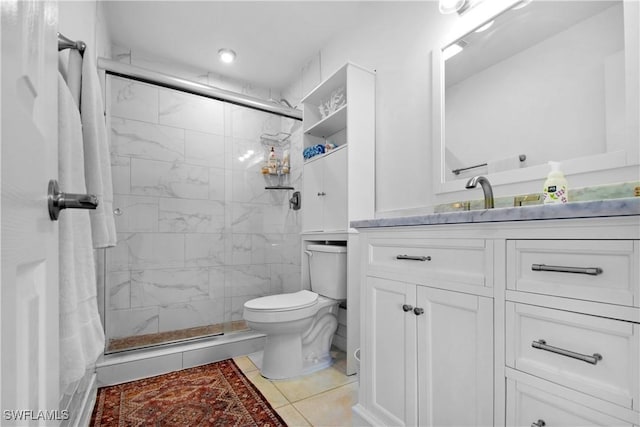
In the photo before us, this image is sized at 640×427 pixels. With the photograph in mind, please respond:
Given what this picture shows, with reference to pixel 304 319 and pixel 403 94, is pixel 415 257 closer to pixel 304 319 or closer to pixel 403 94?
pixel 304 319

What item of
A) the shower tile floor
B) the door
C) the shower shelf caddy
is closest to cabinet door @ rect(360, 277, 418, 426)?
the door

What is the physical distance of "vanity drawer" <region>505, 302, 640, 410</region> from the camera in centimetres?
64

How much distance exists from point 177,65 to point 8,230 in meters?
3.13

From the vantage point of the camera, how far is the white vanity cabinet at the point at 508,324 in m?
0.66

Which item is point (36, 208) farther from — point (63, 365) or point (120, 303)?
point (120, 303)

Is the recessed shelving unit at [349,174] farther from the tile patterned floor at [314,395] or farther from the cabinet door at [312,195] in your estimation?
the tile patterned floor at [314,395]

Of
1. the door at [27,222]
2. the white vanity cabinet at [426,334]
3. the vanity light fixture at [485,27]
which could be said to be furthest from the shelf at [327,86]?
the door at [27,222]

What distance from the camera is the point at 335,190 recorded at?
2164mm

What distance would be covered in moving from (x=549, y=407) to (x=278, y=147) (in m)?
2.80

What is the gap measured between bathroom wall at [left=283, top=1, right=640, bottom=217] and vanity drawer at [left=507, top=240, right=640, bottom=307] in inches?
28.4

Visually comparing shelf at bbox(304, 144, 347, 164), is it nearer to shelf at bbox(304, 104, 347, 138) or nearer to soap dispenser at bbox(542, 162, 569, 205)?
shelf at bbox(304, 104, 347, 138)

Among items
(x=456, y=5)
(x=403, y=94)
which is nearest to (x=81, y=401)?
(x=403, y=94)

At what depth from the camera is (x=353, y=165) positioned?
2.04 metres

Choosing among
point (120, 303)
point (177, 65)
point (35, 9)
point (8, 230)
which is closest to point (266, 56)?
point (177, 65)
